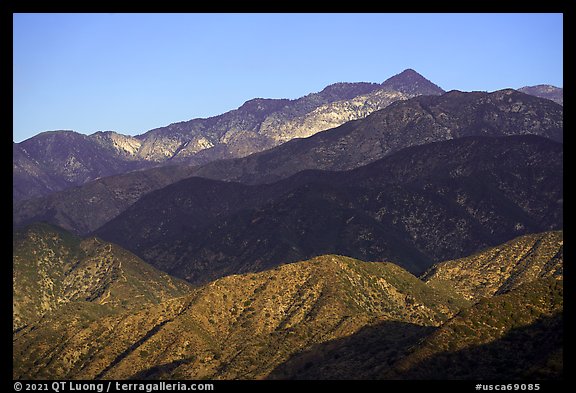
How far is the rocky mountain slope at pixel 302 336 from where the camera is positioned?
113 m

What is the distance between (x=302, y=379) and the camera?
140750mm

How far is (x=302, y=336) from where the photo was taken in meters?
169

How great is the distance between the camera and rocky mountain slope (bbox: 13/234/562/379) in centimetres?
11294
